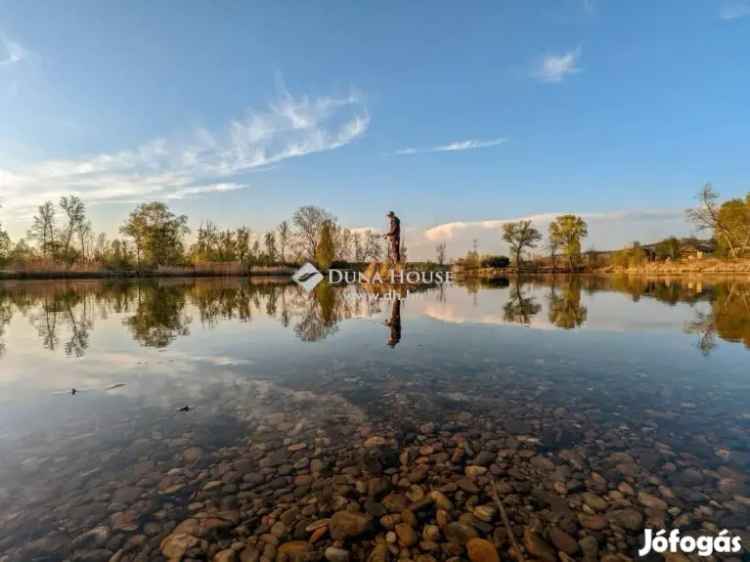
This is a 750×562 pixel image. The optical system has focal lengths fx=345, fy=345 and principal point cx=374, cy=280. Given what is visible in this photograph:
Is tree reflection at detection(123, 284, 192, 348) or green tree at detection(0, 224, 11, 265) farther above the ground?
green tree at detection(0, 224, 11, 265)

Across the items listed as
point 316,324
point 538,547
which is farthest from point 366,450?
point 316,324

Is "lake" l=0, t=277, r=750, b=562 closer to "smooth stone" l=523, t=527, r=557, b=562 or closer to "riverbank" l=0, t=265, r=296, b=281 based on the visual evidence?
"smooth stone" l=523, t=527, r=557, b=562

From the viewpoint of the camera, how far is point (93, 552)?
8.45 ft

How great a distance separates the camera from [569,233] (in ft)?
253

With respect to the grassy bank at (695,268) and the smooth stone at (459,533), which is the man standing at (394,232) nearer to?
the smooth stone at (459,533)

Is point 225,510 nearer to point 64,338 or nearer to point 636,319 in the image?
point 64,338

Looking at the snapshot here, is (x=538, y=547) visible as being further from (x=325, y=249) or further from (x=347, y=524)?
(x=325, y=249)

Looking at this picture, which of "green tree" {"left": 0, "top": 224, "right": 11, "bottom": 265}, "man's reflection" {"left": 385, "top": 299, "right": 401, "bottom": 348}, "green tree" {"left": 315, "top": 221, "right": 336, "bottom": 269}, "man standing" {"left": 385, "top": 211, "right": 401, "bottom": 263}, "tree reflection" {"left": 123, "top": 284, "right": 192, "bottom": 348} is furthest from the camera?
"green tree" {"left": 315, "top": 221, "right": 336, "bottom": 269}

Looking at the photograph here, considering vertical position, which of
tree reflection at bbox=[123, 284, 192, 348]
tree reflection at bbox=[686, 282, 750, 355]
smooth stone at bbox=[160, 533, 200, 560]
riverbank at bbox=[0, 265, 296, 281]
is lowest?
tree reflection at bbox=[686, 282, 750, 355]

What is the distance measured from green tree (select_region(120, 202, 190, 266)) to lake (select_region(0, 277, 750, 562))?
68.7 m

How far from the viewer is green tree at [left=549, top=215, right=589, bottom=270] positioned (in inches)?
3000

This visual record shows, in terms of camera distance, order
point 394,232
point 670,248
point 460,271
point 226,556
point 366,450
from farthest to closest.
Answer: point 670,248, point 460,271, point 394,232, point 366,450, point 226,556

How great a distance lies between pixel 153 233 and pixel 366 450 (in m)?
77.6

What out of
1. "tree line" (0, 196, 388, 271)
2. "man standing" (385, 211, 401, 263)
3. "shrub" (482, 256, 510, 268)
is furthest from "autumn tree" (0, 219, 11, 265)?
"shrub" (482, 256, 510, 268)
